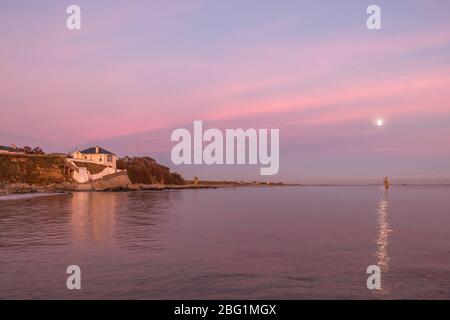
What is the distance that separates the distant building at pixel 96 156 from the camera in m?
147

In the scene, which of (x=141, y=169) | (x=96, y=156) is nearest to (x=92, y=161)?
(x=96, y=156)

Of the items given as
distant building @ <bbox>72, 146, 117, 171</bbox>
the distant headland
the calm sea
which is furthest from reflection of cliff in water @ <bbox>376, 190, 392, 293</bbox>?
distant building @ <bbox>72, 146, 117, 171</bbox>

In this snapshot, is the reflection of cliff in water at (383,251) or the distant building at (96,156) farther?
the distant building at (96,156)

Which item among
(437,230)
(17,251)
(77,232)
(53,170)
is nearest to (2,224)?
(77,232)

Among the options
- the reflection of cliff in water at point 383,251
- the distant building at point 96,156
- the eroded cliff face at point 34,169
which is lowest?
the reflection of cliff in water at point 383,251

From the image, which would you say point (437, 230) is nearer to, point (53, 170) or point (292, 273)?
point (292, 273)

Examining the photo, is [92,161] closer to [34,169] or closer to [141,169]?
[34,169]

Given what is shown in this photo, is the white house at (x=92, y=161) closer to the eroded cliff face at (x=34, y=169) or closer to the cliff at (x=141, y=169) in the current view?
the eroded cliff face at (x=34, y=169)

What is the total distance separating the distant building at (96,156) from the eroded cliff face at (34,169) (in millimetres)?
14595

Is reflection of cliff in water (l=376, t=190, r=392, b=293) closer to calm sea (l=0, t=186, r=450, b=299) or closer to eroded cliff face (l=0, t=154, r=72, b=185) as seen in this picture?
calm sea (l=0, t=186, r=450, b=299)

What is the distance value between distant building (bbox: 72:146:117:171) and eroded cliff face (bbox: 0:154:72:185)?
14595mm

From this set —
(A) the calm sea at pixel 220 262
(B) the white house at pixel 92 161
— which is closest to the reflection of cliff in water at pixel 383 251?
(A) the calm sea at pixel 220 262
